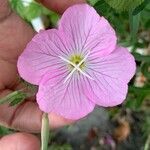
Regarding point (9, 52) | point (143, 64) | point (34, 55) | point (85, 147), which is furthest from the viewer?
point (85, 147)

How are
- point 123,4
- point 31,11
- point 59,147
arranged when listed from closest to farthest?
point 123,4 < point 31,11 < point 59,147

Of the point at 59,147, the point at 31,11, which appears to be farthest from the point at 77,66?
the point at 59,147

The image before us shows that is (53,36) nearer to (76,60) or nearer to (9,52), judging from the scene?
(76,60)

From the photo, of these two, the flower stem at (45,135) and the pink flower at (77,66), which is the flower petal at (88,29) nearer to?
the pink flower at (77,66)

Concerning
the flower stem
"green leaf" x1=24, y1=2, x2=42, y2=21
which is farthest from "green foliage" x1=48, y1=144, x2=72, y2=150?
the flower stem

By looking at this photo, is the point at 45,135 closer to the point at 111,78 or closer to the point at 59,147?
the point at 111,78

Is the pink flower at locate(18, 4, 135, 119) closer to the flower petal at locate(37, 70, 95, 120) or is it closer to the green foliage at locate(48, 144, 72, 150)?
the flower petal at locate(37, 70, 95, 120)

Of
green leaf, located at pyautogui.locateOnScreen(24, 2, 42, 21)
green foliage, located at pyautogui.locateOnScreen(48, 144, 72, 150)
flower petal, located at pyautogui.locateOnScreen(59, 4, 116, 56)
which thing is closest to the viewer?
flower petal, located at pyautogui.locateOnScreen(59, 4, 116, 56)

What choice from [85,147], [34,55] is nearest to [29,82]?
[34,55]
